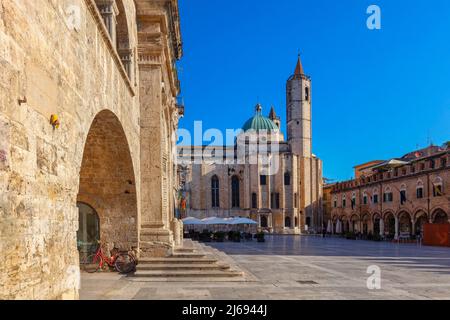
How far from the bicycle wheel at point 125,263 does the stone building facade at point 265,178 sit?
163ft

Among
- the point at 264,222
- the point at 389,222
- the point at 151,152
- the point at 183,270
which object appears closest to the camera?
the point at 183,270

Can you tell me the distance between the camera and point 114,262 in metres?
12.2

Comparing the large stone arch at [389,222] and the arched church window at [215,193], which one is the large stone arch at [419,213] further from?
the arched church window at [215,193]

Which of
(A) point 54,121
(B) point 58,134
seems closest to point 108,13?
(B) point 58,134

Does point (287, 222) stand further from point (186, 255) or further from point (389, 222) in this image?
point (186, 255)

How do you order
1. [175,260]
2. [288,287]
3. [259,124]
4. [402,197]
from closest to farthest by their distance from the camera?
1. [288,287]
2. [175,260]
3. [402,197]
4. [259,124]

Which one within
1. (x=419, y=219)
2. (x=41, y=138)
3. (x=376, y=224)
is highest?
(x=41, y=138)

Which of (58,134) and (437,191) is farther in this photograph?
(437,191)

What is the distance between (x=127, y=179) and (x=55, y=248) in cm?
633

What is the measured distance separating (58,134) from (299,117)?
63.6m

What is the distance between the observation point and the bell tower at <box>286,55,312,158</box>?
67.4m

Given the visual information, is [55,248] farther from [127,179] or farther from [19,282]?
[127,179]

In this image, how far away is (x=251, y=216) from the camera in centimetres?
6281
